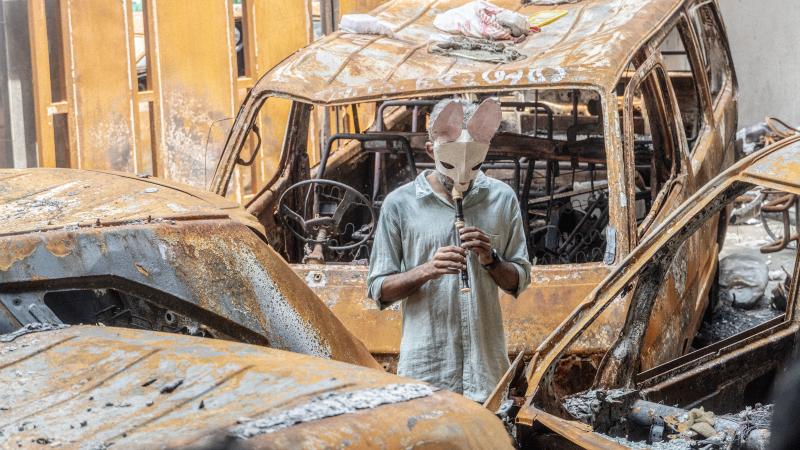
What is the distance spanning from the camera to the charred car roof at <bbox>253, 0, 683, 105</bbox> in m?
5.80

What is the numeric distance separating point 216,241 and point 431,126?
0.86m

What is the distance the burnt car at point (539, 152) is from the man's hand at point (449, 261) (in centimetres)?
131

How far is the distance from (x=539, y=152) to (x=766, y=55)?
28.2 ft

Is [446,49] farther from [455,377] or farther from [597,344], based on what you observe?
[455,377]

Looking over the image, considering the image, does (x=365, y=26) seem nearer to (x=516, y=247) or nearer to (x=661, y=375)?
(x=516, y=247)

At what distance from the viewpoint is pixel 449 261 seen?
4.00 meters

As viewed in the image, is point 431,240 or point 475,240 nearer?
point 475,240

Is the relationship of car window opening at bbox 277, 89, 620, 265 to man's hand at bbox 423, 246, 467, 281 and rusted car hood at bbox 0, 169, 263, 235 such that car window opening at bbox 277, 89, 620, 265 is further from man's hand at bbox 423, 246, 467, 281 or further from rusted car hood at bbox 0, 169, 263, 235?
man's hand at bbox 423, 246, 467, 281

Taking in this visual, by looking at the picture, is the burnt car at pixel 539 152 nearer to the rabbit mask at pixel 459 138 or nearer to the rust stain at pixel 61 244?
the rabbit mask at pixel 459 138

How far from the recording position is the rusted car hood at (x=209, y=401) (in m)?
2.47

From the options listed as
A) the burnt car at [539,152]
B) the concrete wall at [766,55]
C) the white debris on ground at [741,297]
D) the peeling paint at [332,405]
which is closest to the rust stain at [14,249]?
the peeling paint at [332,405]

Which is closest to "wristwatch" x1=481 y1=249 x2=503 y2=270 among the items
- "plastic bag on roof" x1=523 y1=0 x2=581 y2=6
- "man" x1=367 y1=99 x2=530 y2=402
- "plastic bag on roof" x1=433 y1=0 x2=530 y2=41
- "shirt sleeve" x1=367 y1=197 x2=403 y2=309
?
"man" x1=367 y1=99 x2=530 y2=402

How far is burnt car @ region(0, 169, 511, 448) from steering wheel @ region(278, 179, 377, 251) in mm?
1914

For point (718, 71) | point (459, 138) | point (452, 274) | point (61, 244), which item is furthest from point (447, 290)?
point (718, 71)
